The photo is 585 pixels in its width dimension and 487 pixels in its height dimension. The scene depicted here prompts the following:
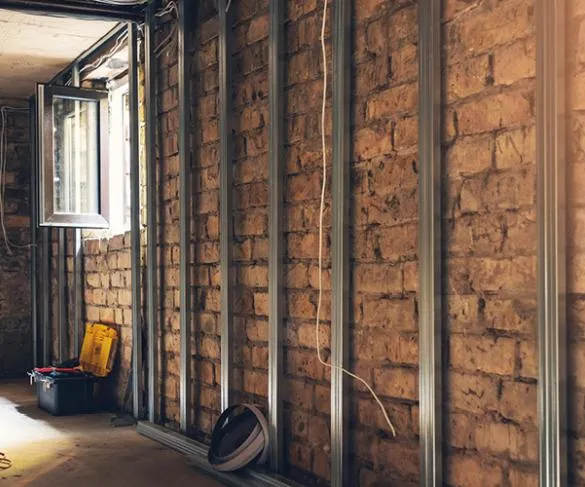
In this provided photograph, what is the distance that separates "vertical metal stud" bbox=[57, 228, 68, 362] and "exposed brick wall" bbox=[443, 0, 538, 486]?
193 inches

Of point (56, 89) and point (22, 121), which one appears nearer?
point (56, 89)

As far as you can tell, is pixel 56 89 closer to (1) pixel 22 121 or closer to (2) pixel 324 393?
(1) pixel 22 121

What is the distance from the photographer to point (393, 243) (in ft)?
10.7

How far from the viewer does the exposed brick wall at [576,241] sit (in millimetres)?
2465

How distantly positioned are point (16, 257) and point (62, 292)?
3.93ft

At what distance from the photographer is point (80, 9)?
5184mm

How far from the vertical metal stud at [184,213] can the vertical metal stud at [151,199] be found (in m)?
0.44

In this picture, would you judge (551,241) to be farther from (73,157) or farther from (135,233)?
(73,157)

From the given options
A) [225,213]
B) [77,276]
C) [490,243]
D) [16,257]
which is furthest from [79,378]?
[490,243]

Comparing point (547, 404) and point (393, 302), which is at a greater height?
point (393, 302)

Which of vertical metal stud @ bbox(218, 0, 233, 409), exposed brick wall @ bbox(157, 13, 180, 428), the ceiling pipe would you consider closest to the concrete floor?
exposed brick wall @ bbox(157, 13, 180, 428)

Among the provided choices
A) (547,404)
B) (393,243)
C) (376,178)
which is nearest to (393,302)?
(393,243)

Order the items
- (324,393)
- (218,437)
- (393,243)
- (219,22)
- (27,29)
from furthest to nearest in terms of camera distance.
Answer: (27,29) < (219,22) < (218,437) < (324,393) < (393,243)

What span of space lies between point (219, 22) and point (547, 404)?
9.06 ft
